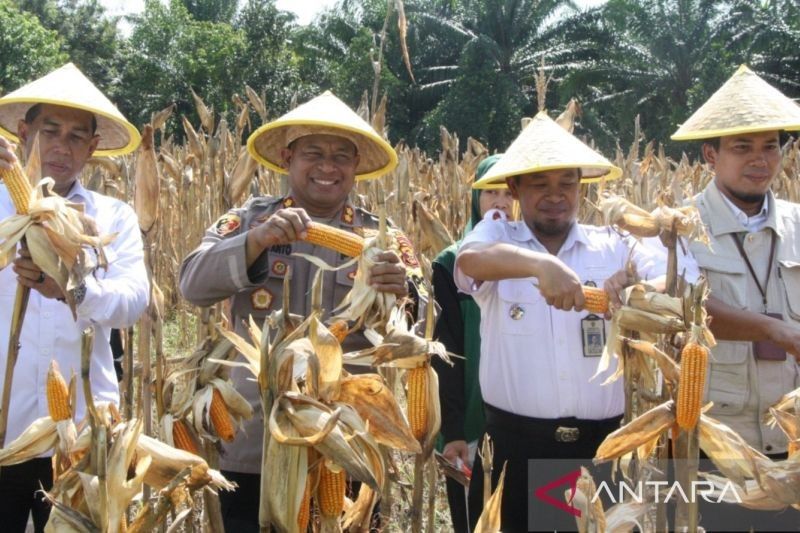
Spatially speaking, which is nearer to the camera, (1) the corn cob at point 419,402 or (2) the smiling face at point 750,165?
(1) the corn cob at point 419,402

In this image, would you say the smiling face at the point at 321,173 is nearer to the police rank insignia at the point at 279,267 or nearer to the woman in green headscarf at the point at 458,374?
the police rank insignia at the point at 279,267

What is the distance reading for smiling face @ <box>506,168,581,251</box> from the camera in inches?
104

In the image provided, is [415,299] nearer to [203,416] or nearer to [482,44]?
[203,416]

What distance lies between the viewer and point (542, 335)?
8.68 ft

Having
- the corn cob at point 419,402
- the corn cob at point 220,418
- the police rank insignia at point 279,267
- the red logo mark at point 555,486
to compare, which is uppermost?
the police rank insignia at point 279,267

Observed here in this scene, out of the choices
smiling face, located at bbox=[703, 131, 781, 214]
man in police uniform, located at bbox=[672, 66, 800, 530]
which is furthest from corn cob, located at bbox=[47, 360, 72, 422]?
smiling face, located at bbox=[703, 131, 781, 214]

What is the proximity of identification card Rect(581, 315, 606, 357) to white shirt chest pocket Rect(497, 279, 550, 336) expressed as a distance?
11cm

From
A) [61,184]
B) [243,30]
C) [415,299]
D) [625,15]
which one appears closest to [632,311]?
[415,299]

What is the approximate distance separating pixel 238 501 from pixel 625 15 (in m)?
35.3

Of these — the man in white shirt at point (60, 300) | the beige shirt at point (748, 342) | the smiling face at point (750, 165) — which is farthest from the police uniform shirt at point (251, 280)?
the smiling face at point (750, 165)

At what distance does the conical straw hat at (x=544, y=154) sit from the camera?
8.25 feet

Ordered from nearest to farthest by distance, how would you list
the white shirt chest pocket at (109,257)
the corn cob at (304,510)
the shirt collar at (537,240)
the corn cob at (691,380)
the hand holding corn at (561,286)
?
1. the corn cob at (304,510)
2. the corn cob at (691,380)
3. the hand holding corn at (561,286)
4. the white shirt chest pocket at (109,257)
5. the shirt collar at (537,240)

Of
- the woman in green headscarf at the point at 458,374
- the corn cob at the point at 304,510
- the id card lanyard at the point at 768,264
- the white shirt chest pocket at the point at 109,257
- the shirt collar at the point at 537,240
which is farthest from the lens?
the woman in green headscarf at the point at 458,374

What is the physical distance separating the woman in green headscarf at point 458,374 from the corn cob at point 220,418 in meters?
0.96
